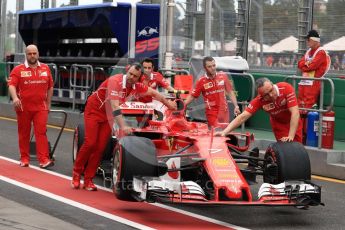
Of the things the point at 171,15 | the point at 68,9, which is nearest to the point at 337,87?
the point at 171,15

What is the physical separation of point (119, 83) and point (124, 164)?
1460 mm

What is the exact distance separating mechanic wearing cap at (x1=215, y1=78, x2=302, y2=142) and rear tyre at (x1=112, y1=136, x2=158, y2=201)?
0.94 metres

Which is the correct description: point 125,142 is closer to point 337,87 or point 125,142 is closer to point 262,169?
point 262,169

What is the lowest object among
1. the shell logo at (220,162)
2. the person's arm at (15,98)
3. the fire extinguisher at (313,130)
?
the fire extinguisher at (313,130)

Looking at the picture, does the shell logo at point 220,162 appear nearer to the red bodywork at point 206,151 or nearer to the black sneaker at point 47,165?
the red bodywork at point 206,151

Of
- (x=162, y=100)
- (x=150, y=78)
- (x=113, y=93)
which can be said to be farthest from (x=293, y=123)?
(x=150, y=78)

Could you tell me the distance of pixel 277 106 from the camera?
11.6 meters

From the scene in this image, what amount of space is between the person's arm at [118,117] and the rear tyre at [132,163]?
598 millimetres

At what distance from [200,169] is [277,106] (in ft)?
5.42

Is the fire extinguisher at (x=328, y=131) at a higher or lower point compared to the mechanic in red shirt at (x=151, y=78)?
lower

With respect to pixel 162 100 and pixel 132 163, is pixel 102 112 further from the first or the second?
pixel 132 163

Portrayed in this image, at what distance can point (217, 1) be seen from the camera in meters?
23.4

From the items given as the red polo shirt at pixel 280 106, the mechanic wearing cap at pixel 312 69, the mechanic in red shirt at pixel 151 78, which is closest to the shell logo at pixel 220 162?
the red polo shirt at pixel 280 106

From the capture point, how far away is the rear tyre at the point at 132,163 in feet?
33.7
